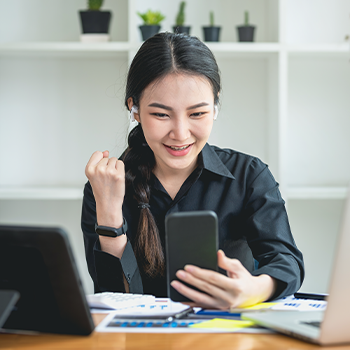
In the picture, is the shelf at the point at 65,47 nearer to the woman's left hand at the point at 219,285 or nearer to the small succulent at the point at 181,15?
the small succulent at the point at 181,15

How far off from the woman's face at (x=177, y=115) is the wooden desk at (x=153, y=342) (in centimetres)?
69

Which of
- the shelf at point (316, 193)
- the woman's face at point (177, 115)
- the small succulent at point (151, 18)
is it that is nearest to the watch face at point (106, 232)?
the woman's face at point (177, 115)

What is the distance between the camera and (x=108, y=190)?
1.32m

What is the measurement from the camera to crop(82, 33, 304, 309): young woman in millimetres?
1301

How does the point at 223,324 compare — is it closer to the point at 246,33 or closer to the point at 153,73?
the point at 153,73

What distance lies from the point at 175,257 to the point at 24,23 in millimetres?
1890

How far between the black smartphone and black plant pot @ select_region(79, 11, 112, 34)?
1.51 metres

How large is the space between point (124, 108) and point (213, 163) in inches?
35.6

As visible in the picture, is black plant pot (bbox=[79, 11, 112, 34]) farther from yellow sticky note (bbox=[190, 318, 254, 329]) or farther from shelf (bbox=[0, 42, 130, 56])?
yellow sticky note (bbox=[190, 318, 254, 329])

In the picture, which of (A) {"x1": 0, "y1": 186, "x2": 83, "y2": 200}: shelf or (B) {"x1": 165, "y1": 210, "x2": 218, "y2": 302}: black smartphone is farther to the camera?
(A) {"x1": 0, "y1": 186, "x2": 83, "y2": 200}: shelf

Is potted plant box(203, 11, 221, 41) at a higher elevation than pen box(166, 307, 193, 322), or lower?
higher

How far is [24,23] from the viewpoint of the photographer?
2301 millimetres

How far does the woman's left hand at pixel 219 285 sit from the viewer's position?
2.80 feet

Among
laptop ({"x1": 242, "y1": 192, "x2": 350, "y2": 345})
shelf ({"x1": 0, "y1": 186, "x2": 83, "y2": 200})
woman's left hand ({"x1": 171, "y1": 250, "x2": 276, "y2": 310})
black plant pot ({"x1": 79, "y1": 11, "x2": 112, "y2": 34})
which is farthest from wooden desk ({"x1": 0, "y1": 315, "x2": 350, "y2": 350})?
black plant pot ({"x1": 79, "y1": 11, "x2": 112, "y2": 34})
